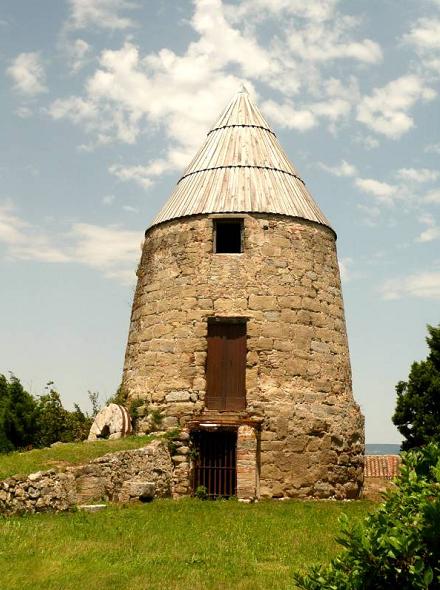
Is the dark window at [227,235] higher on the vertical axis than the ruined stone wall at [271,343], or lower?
higher

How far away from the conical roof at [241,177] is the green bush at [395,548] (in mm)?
11924

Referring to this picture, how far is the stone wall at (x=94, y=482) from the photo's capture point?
40.0 ft

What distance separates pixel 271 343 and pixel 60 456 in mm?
5210

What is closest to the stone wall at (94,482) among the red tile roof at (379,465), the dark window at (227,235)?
the dark window at (227,235)

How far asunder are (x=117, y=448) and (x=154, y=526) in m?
3.31

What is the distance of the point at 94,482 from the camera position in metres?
13.1

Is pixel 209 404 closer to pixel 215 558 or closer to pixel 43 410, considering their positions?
pixel 215 558

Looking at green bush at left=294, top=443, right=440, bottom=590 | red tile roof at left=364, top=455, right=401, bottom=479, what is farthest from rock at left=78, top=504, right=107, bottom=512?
red tile roof at left=364, top=455, right=401, bottom=479

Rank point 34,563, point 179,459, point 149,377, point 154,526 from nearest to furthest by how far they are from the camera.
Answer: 1. point 34,563
2. point 154,526
3. point 179,459
4. point 149,377

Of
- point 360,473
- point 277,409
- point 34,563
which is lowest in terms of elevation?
point 34,563

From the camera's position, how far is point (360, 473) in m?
16.5

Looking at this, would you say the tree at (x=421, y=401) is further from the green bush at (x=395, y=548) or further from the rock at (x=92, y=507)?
the green bush at (x=395, y=548)

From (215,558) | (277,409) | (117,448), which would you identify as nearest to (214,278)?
(277,409)

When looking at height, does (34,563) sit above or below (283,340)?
below
